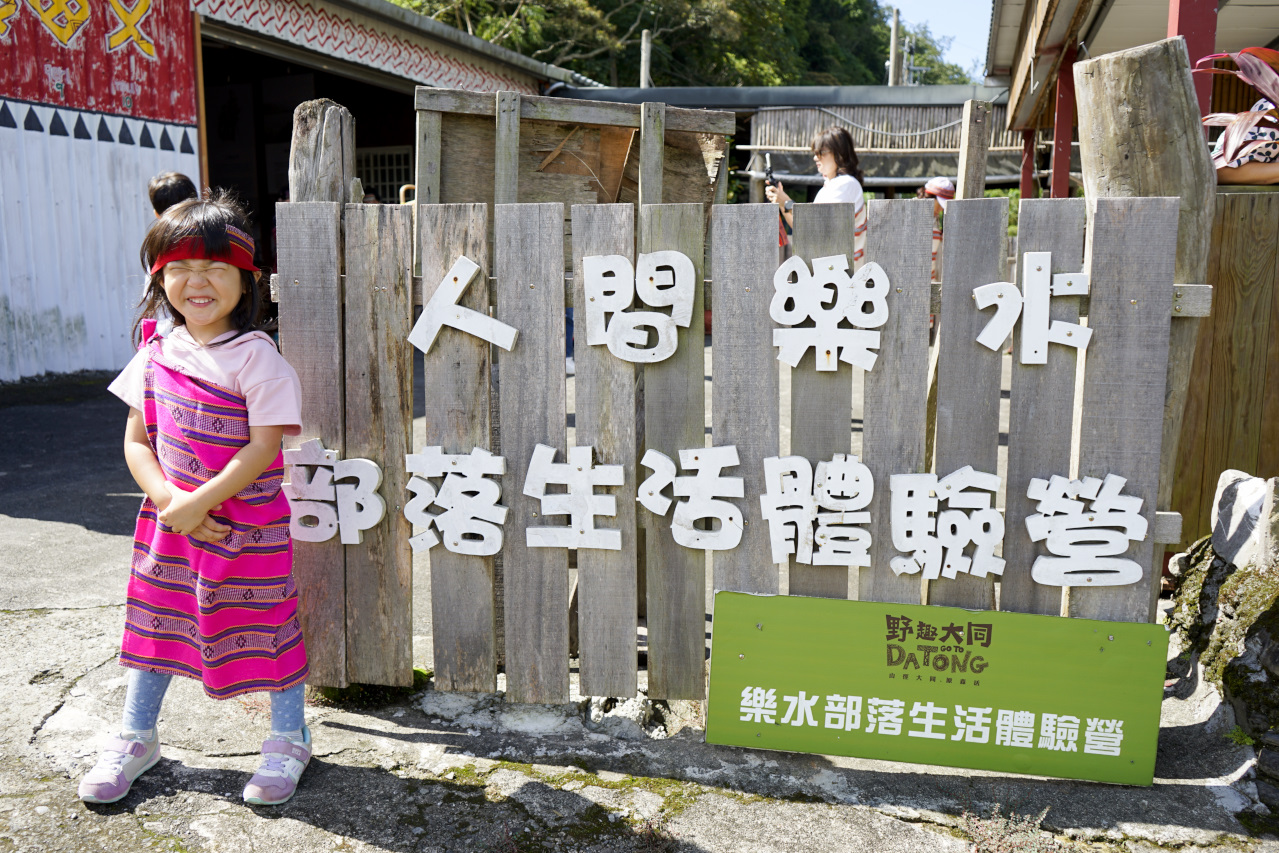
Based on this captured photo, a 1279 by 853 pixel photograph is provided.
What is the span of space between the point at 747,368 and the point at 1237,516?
1.62m

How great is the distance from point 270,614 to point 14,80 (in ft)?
21.9

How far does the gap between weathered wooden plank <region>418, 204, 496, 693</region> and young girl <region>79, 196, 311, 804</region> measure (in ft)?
1.28

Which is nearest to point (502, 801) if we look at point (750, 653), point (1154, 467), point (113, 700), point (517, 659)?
point (517, 659)

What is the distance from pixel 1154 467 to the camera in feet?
7.68

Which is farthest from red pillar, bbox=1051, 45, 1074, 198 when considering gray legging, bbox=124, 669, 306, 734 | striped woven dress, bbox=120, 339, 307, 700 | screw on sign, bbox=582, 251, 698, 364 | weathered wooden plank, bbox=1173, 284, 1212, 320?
gray legging, bbox=124, 669, 306, 734

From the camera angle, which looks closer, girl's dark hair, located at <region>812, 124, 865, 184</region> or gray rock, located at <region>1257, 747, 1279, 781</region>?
gray rock, located at <region>1257, 747, 1279, 781</region>

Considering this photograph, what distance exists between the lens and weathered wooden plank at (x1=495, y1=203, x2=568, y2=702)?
2.46m

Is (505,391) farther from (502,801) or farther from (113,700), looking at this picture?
(113,700)

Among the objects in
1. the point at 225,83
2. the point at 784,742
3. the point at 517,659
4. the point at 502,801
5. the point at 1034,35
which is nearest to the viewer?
the point at 502,801

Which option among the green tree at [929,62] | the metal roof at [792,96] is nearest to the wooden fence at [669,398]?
the metal roof at [792,96]

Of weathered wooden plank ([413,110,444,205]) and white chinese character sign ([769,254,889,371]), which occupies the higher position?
weathered wooden plank ([413,110,444,205])

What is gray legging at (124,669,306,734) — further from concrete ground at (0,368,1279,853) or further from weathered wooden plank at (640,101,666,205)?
weathered wooden plank at (640,101,666,205)

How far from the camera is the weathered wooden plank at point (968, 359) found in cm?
228

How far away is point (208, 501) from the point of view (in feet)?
7.18
